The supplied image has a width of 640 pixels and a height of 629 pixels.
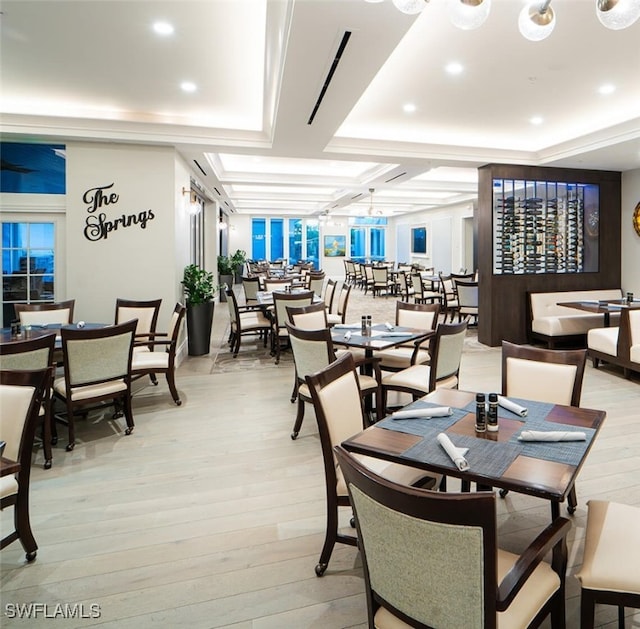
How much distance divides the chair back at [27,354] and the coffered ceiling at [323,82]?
2.41 meters

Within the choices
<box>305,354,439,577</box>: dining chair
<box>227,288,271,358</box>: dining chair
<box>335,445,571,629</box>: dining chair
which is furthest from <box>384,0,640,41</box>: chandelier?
<box>227,288,271,358</box>: dining chair

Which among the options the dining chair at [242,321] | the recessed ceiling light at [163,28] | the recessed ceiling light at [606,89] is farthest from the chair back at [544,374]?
the dining chair at [242,321]

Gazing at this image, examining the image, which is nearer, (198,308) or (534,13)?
(534,13)

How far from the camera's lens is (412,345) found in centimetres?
476

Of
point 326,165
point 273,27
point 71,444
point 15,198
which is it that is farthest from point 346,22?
point 326,165

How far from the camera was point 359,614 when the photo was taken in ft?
6.01

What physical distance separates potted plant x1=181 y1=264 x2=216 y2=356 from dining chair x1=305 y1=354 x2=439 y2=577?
4.34 m

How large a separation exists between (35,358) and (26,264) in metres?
3.51

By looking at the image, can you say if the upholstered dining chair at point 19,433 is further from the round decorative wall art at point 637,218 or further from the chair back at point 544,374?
the round decorative wall art at point 637,218

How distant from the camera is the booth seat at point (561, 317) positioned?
261 inches

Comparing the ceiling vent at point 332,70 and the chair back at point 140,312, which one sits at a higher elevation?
the ceiling vent at point 332,70

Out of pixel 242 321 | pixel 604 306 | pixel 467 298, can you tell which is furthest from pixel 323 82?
pixel 467 298

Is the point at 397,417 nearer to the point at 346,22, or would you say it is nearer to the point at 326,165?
the point at 346,22

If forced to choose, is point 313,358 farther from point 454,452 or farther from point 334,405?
point 454,452
